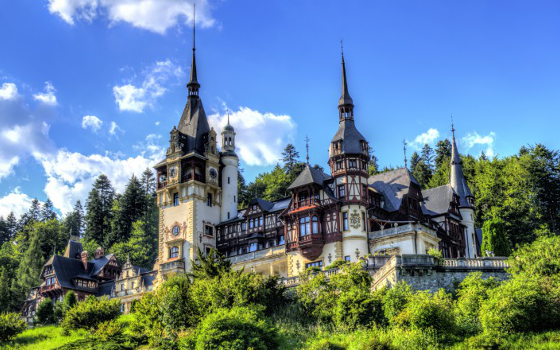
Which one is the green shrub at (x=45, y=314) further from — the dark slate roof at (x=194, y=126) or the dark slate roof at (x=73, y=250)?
the dark slate roof at (x=73, y=250)

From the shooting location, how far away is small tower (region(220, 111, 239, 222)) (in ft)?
226

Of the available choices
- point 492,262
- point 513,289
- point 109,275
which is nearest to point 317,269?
point 492,262

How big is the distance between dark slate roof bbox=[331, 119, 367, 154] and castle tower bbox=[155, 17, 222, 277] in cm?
1462

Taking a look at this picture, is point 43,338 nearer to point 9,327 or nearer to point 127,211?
point 9,327

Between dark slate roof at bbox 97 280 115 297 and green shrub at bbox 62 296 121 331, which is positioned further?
dark slate roof at bbox 97 280 115 297

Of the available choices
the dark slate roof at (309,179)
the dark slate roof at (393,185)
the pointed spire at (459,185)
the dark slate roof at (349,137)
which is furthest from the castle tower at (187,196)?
the pointed spire at (459,185)

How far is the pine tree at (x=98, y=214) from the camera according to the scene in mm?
104812

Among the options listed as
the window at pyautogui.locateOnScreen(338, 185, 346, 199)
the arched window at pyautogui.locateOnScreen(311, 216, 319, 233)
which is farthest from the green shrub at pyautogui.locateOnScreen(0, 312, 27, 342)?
the window at pyautogui.locateOnScreen(338, 185, 346, 199)

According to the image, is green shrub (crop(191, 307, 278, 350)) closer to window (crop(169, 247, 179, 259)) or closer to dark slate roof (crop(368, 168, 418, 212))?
dark slate roof (crop(368, 168, 418, 212))

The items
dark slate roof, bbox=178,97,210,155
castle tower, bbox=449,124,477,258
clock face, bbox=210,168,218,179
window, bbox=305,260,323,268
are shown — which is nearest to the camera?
window, bbox=305,260,323,268

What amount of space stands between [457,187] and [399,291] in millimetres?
31991

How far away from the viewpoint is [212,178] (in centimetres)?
6812

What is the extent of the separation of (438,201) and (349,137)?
1213 centimetres

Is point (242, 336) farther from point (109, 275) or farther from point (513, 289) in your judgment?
point (109, 275)
